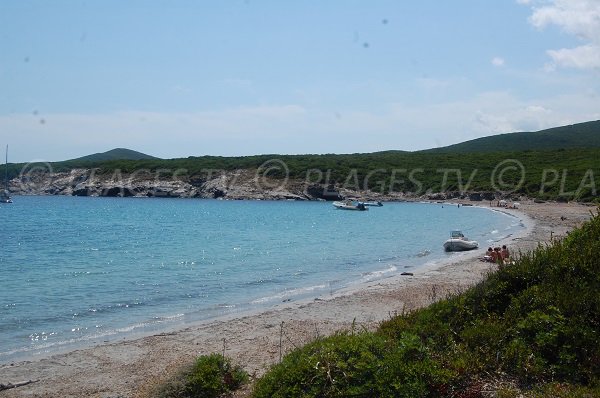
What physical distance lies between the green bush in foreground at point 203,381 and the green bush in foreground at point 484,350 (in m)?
1.07

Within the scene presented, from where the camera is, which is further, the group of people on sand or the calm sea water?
the calm sea water

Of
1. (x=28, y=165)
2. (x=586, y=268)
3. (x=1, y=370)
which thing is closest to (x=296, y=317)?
(x=1, y=370)

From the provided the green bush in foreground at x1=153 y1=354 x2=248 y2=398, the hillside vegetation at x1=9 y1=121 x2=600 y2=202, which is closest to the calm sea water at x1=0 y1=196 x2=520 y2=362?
the green bush in foreground at x1=153 y1=354 x2=248 y2=398

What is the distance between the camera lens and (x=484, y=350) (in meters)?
7.25

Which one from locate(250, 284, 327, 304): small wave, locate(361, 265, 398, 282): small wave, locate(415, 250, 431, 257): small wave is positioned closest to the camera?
locate(250, 284, 327, 304): small wave

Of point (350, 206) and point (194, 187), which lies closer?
point (350, 206)

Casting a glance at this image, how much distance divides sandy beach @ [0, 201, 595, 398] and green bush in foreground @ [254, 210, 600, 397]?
168 centimetres

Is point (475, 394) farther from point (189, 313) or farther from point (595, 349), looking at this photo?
point (189, 313)

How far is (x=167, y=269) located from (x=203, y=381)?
67.6 feet

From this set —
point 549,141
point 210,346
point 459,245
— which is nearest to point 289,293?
point 210,346

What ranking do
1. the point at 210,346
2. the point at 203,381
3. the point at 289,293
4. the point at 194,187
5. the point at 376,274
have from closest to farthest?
the point at 203,381 → the point at 210,346 → the point at 289,293 → the point at 376,274 → the point at 194,187

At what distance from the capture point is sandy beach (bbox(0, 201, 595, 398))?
10.6 metres

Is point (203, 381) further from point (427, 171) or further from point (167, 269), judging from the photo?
point (427, 171)

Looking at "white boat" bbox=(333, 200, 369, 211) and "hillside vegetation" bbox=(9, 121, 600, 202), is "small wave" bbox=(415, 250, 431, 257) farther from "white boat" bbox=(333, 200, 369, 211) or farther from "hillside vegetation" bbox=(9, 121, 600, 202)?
"white boat" bbox=(333, 200, 369, 211)
